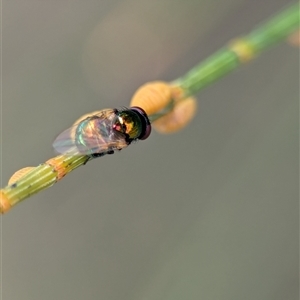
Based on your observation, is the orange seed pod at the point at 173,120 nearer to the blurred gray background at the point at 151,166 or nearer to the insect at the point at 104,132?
the insect at the point at 104,132

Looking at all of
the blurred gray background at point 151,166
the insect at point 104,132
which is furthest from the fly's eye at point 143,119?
the blurred gray background at point 151,166

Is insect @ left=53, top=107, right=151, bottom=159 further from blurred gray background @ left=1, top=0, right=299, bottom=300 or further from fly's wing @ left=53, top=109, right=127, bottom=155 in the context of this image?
blurred gray background @ left=1, top=0, right=299, bottom=300

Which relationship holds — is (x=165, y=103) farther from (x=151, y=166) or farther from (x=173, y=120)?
(x=151, y=166)

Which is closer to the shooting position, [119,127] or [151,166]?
[119,127]

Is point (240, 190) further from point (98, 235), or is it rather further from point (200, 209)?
point (98, 235)

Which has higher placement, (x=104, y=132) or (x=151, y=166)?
(x=151, y=166)

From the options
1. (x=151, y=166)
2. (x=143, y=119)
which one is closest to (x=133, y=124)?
(x=143, y=119)
